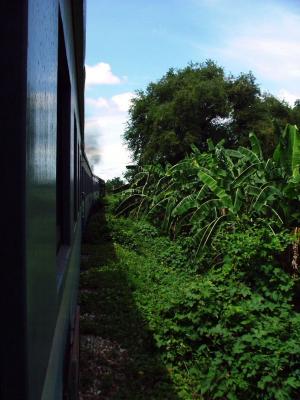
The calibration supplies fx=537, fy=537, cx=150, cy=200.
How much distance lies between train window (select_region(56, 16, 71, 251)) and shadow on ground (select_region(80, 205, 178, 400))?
73.4 inches

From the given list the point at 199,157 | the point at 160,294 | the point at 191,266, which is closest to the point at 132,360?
the point at 160,294

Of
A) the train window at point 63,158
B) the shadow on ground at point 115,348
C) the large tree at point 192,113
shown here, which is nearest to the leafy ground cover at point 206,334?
the shadow on ground at point 115,348

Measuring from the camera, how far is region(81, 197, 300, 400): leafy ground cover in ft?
15.4

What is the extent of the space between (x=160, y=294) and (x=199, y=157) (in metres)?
5.38

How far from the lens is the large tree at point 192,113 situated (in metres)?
30.8

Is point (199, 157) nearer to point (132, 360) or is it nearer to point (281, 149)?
point (281, 149)

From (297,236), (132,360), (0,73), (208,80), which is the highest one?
(208,80)

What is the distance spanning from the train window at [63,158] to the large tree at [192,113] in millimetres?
26447

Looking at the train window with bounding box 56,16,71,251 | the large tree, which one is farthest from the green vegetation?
the large tree

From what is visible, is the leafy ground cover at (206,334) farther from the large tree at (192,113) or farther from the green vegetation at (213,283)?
the large tree at (192,113)

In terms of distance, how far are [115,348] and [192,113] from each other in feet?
87.0

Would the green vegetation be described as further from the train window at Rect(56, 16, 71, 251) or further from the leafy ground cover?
the train window at Rect(56, 16, 71, 251)

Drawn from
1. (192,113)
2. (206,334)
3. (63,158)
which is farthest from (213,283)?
(192,113)

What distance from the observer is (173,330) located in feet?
18.8
